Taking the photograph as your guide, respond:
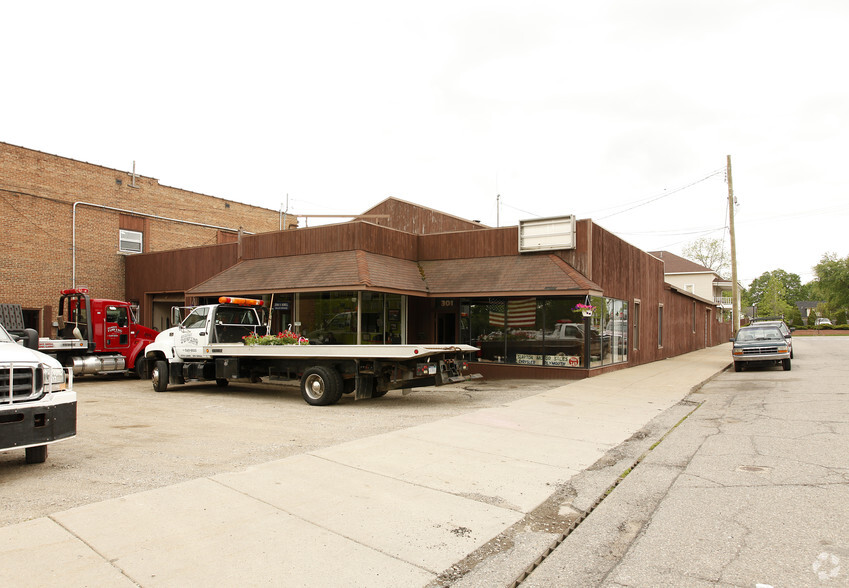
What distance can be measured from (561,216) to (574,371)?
462cm

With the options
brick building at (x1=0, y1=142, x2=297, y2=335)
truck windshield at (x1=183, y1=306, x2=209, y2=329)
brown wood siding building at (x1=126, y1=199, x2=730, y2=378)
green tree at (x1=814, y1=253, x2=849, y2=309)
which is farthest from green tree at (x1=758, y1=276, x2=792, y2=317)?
truck windshield at (x1=183, y1=306, x2=209, y2=329)

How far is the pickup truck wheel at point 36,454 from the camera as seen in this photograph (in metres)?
6.65

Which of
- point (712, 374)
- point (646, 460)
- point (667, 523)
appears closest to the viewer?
point (667, 523)

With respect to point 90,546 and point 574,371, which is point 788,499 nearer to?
point 90,546

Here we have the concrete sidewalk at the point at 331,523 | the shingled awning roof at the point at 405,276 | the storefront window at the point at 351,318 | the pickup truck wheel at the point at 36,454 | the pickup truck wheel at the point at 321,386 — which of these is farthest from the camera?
the storefront window at the point at 351,318

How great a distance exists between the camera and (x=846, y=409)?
33.9ft

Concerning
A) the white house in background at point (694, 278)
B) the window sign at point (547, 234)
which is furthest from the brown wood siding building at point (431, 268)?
the white house in background at point (694, 278)

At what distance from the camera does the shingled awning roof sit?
16000mm

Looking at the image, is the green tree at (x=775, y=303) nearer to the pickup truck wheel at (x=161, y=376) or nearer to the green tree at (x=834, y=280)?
the green tree at (x=834, y=280)

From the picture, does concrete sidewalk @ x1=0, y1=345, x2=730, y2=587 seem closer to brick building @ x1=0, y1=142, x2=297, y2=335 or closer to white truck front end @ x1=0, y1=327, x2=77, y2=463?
white truck front end @ x1=0, y1=327, x2=77, y2=463

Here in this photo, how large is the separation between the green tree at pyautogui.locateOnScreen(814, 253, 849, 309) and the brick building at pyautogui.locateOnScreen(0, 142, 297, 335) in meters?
85.2

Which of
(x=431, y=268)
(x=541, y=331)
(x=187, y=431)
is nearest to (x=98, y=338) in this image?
(x=431, y=268)

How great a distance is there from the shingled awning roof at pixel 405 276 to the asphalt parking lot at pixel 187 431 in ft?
9.58

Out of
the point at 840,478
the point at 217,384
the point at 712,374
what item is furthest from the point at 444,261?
the point at 840,478
